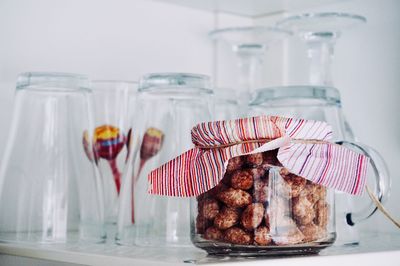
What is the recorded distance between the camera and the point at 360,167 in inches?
26.5

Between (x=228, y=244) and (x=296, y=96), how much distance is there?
0.74 feet

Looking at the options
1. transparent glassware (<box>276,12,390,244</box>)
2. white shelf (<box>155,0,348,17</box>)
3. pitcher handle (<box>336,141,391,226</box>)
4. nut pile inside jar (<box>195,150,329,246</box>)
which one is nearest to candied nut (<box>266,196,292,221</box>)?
nut pile inside jar (<box>195,150,329,246</box>)

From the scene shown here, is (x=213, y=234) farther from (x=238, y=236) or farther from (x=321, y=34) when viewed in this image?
(x=321, y=34)

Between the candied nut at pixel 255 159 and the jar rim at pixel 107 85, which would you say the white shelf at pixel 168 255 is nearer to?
the candied nut at pixel 255 159

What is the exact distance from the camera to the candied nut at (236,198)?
64 cm

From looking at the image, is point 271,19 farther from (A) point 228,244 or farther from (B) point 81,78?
(A) point 228,244

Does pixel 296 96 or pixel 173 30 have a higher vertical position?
pixel 173 30

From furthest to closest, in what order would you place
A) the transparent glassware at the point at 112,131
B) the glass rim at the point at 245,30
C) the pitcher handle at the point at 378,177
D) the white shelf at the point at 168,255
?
1. the glass rim at the point at 245,30
2. the transparent glassware at the point at 112,131
3. the pitcher handle at the point at 378,177
4. the white shelf at the point at 168,255

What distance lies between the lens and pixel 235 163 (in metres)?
0.65

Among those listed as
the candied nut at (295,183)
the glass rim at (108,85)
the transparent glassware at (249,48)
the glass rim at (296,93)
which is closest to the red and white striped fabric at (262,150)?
the candied nut at (295,183)

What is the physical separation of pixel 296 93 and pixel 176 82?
→ 0.13 meters

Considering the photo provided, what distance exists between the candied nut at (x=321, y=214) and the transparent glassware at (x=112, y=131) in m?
0.30

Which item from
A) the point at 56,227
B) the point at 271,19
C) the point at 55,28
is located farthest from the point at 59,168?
the point at 271,19

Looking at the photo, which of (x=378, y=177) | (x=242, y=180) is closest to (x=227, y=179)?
(x=242, y=180)
